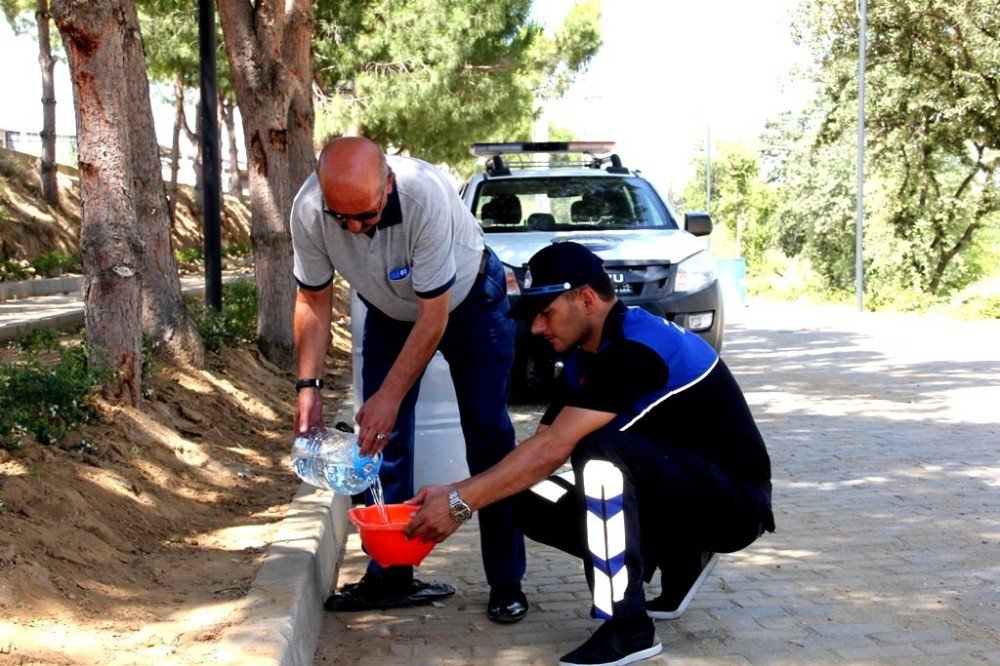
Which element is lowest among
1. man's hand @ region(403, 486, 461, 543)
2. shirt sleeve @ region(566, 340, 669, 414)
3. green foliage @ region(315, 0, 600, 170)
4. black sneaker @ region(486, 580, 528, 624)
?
Result: black sneaker @ region(486, 580, 528, 624)

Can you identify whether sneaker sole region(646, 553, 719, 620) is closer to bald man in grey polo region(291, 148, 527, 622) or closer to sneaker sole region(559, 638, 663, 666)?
sneaker sole region(559, 638, 663, 666)

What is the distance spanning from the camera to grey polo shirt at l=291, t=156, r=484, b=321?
434cm

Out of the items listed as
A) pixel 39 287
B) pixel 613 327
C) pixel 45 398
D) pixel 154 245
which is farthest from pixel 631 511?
pixel 39 287

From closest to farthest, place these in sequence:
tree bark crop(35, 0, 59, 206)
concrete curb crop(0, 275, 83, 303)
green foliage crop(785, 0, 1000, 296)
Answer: concrete curb crop(0, 275, 83, 303), tree bark crop(35, 0, 59, 206), green foliage crop(785, 0, 1000, 296)

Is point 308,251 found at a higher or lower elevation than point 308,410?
higher

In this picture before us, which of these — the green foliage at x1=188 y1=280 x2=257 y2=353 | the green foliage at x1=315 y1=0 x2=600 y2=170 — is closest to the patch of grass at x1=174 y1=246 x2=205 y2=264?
the green foliage at x1=315 y1=0 x2=600 y2=170

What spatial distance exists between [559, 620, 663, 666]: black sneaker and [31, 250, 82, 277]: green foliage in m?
17.5

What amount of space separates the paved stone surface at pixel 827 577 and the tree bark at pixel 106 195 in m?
1.63

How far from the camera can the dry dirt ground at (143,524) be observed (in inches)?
154

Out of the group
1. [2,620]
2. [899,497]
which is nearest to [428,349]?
[2,620]

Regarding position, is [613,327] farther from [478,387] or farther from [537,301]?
[478,387]

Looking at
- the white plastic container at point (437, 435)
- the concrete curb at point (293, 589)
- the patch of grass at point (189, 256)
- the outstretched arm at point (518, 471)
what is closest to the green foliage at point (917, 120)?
the patch of grass at point (189, 256)

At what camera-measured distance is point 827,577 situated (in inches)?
208

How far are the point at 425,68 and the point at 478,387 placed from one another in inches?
819
